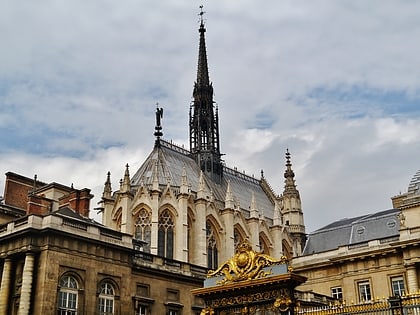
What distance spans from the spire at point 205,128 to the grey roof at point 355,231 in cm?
1826

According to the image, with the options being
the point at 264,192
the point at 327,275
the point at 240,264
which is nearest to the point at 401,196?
the point at 327,275

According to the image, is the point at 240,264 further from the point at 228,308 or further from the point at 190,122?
the point at 190,122

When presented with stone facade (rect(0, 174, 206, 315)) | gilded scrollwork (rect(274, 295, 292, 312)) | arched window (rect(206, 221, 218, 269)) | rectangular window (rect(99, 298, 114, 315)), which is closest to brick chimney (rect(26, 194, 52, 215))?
stone facade (rect(0, 174, 206, 315))

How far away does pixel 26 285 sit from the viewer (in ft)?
85.0

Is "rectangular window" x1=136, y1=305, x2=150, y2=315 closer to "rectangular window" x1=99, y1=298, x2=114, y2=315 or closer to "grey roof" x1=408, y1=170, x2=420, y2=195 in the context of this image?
"rectangular window" x1=99, y1=298, x2=114, y2=315

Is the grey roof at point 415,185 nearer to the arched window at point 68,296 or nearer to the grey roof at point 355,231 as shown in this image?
the grey roof at point 355,231

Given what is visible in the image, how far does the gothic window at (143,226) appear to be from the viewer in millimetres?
46969

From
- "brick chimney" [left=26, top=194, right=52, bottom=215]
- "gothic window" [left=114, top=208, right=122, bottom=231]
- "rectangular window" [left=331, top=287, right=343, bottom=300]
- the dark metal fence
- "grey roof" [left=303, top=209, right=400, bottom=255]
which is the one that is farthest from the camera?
"gothic window" [left=114, top=208, right=122, bottom=231]

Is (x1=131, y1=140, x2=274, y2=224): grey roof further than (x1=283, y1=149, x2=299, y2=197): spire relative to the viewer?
No

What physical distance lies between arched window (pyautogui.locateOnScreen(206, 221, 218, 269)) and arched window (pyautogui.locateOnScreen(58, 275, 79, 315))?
24032mm

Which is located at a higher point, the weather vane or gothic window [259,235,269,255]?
the weather vane

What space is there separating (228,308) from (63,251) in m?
12.9

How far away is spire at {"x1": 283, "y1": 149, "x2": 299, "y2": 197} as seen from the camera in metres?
64.1

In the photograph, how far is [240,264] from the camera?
16.8m
